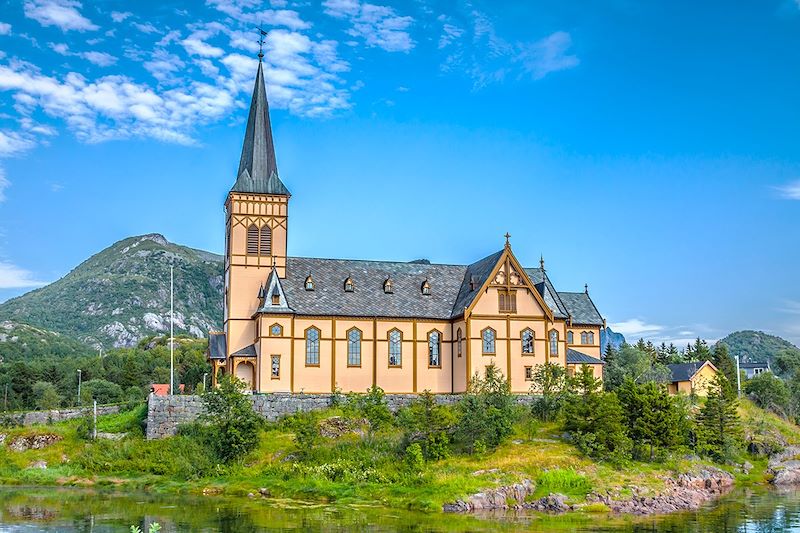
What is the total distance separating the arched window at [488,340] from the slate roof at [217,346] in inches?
739

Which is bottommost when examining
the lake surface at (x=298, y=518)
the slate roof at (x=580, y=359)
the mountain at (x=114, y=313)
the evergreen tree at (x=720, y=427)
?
the lake surface at (x=298, y=518)

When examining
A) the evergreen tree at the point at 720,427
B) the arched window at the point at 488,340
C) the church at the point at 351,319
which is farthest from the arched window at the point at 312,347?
the evergreen tree at the point at 720,427

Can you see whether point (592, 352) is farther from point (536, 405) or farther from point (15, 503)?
point (15, 503)

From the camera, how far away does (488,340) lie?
60.8 meters

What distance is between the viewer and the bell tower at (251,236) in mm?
61250

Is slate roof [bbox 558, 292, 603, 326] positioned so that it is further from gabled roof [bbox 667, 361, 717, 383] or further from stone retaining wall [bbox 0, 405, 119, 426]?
stone retaining wall [bbox 0, 405, 119, 426]

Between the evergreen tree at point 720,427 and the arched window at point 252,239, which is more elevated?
the arched window at point 252,239

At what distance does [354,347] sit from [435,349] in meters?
6.24

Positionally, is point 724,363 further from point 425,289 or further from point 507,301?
point 425,289

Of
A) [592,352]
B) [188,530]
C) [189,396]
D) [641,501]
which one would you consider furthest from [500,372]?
[188,530]

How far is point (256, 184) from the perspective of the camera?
63.5 meters

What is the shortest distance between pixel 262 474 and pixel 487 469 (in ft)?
42.7

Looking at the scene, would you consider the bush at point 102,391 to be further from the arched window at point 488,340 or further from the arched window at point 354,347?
the arched window at point 488,340

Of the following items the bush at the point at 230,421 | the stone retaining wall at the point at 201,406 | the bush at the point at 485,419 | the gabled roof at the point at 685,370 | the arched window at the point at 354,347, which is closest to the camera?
the bush at the point at 485,419
